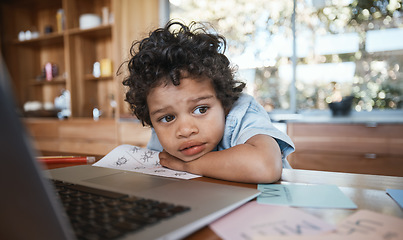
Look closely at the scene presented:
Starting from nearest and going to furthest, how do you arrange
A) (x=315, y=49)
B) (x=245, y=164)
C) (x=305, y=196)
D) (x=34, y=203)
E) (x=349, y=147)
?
(x=34, y=203), (x=305, y=196), (x=245, y=164), (x=349, y=147), (x=315, y=49)

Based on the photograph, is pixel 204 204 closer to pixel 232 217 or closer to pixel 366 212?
pixel 232 217

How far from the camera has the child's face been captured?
74 cm

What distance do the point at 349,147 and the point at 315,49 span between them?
3.31 ft

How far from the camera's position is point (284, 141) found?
0.76 meters

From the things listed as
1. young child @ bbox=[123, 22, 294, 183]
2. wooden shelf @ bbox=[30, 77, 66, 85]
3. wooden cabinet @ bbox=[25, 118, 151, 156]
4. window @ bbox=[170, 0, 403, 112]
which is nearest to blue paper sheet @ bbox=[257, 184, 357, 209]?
young child @ bbox=[123, 22, 294, 183]

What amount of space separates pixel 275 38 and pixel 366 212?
234 cm

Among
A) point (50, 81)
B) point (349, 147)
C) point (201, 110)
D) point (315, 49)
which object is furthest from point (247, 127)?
point (50, 81)

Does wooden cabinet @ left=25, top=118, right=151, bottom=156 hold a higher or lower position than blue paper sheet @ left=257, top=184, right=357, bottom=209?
lower

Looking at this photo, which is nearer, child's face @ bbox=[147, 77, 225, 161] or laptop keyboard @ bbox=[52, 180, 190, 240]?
laptop keyboard @ bbox=[52, 180, 190, 240]

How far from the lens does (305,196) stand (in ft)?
1.44

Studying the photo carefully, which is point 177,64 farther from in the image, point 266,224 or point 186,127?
point 266,224

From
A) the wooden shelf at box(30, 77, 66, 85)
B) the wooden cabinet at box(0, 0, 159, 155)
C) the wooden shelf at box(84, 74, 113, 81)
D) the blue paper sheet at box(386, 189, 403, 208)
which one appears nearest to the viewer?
the blue paper sheet at box(386, 189, 403, 208)

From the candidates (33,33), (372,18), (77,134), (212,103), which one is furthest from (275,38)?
(33,33)

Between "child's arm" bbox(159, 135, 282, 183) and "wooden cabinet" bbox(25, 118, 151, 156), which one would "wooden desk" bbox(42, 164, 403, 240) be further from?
"wooden cabinet" bbox(25, 118, 151, 156)
